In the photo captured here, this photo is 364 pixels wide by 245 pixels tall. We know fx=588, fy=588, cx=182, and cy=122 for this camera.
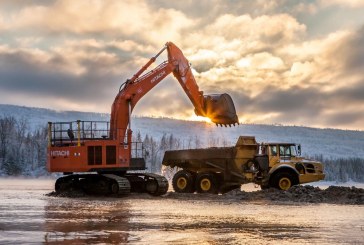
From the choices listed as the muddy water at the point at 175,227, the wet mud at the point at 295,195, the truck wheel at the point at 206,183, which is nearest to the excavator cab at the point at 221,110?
the truck wheel at the point at 206,183

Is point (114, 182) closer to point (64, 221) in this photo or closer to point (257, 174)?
point (257, 174)

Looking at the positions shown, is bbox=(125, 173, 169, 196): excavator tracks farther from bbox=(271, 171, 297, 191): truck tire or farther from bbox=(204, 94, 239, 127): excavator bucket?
bbox=(271, 171, 297, 191): truck tire

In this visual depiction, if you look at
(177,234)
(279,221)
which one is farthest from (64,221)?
(279,221)

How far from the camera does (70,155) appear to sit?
3045 centimetres

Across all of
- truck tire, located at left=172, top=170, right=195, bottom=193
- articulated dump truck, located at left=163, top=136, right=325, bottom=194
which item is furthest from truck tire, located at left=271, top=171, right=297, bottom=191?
truck tire, located at left=172, top=170, right=195, bottom=193

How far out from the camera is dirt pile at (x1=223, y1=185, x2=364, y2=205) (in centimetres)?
2855

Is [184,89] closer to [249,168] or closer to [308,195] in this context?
[249,168]

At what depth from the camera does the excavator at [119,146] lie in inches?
1190

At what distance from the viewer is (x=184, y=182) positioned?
33.7 m

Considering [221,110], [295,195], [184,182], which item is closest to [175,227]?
[295,195]

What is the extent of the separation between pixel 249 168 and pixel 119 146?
7.56 meters

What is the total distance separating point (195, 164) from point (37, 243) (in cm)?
2339

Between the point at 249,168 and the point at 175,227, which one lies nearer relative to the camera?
the point at 175,227

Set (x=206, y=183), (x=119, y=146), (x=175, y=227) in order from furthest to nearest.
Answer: (x=206, y=183)
(x=119, y=146)
(x=175, y=227)
